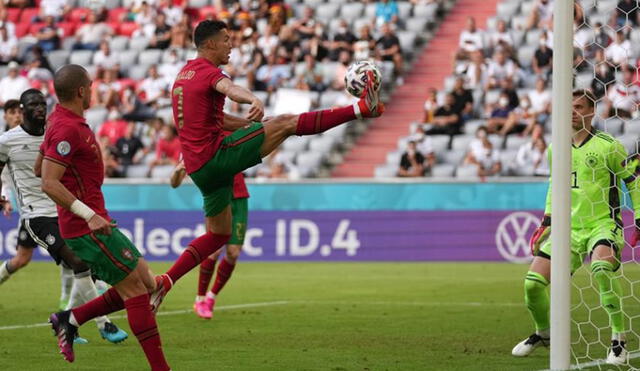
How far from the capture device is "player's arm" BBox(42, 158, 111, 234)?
7.20 metres

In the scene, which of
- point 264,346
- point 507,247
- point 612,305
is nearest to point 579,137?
point 612,305

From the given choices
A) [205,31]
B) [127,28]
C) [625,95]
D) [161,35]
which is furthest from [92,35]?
[205,31]

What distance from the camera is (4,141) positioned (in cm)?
1073

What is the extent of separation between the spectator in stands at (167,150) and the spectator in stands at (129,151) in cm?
47

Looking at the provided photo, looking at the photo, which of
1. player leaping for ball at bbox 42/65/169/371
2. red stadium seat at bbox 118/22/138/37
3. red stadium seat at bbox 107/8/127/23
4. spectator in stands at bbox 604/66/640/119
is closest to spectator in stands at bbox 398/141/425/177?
spectator in stands at bbox 604/66/640/119

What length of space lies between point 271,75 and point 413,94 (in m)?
3.08

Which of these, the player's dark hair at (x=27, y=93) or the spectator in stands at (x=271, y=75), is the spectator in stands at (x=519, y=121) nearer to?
the spectator in stands at (x=271, y=75)

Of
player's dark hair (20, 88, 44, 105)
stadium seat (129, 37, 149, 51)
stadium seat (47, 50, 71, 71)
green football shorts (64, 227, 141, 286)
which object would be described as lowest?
green football shorts (64, 227, 141, 286)

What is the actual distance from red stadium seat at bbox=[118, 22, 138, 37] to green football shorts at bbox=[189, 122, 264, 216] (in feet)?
66.8

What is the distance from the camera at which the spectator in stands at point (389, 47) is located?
24.3m

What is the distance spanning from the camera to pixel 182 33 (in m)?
26.9

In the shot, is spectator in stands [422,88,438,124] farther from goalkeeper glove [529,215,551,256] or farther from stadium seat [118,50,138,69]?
goalkeeper glove [529,215,551,256]

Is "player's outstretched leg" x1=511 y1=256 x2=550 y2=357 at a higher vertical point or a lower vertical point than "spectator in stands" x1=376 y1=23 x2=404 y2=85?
lower

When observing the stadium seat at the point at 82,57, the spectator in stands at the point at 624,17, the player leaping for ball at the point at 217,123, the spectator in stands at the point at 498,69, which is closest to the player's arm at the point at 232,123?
the player leaping for ball at the point at 217,123
